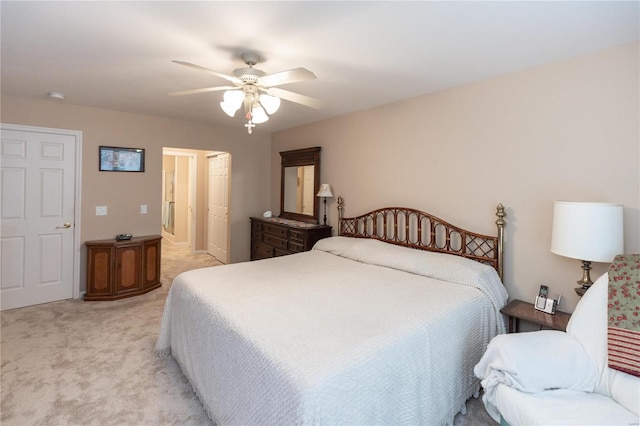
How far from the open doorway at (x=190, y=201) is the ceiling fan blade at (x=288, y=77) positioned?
3557 mm

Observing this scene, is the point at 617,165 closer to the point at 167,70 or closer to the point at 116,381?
the point at 167,70

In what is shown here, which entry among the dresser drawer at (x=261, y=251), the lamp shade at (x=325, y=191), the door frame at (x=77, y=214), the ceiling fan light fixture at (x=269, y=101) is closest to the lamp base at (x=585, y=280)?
the ceiling fan light fixture at (x=269, y=101)

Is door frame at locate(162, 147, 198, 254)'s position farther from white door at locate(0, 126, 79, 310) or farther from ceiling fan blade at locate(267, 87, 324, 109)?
ceiling fan blade at locate(267, 87, 324, 109)

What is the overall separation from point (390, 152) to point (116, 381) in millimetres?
3308

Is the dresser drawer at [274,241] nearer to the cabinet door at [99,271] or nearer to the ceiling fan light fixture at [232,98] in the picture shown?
the cabinet door at [99,271]

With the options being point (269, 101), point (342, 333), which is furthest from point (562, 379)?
point (269, 101)

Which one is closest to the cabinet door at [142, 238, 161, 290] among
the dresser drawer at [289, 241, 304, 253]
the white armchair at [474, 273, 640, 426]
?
the dresser drawer at [289, 241, 304, 253]

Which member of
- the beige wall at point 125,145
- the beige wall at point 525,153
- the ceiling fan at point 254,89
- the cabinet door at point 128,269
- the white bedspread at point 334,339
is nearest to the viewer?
the white bedspread at point 334,339

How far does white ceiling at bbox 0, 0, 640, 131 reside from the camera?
1.78m

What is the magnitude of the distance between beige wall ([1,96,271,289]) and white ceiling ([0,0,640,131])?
768 millimetres

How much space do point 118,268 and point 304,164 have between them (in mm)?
2877

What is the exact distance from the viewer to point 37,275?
3.83 m

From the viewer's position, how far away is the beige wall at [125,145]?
380 cm

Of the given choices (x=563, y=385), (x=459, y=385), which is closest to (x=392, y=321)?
(x=459, y=385)
